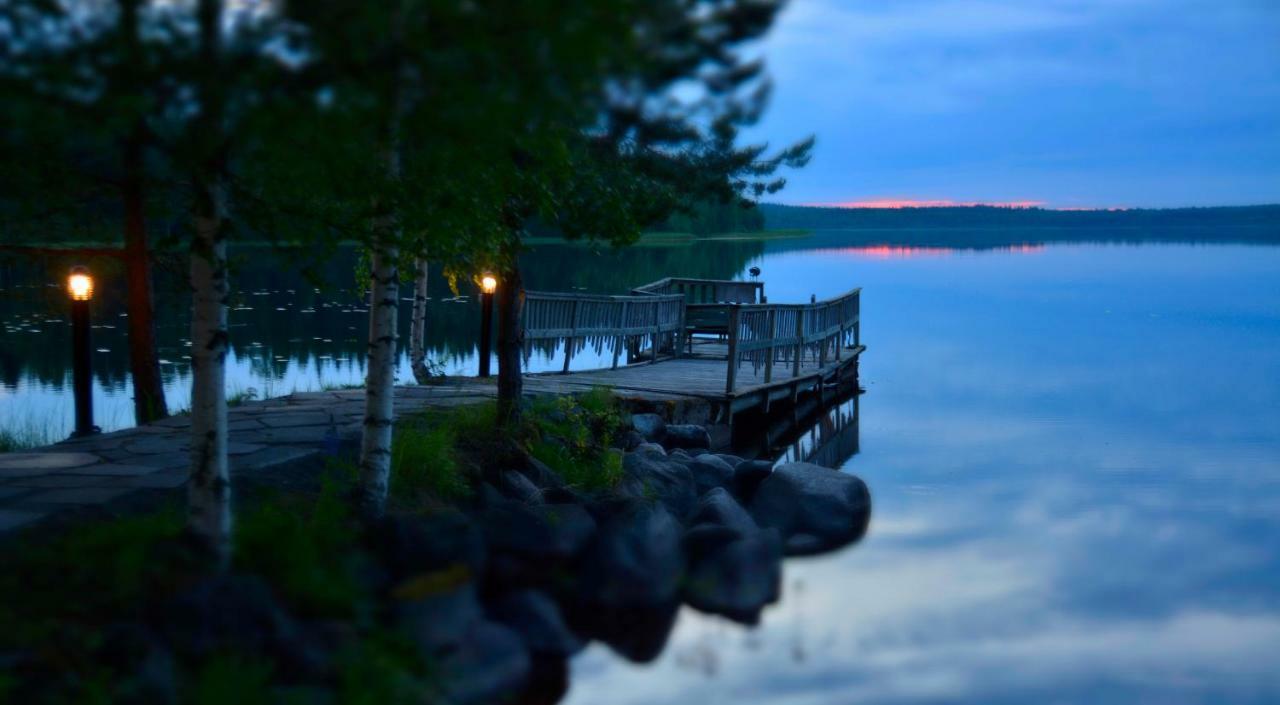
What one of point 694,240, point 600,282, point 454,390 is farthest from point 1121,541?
point 694,240

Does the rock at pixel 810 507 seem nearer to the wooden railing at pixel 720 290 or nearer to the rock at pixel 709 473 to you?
the rock at pixel 709 473

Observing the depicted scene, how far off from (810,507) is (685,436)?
2.76 metres

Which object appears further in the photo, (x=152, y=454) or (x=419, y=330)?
(x=419, y=330)

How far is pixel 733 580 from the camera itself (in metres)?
8.01

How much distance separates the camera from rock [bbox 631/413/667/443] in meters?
12.0

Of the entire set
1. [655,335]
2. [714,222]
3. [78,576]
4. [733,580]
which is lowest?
[733,580]

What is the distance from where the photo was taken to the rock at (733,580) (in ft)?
26.0

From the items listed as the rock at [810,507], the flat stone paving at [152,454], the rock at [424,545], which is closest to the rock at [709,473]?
the rock at [810,507]

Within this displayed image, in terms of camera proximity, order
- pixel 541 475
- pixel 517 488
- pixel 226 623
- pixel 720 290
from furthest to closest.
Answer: pixel 720 290
pixel 541 475
pixel 517 488
pixel 226 623

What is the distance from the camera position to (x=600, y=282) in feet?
136

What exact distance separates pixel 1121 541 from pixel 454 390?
730cm

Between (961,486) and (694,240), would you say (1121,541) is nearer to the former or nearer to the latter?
(961,486)

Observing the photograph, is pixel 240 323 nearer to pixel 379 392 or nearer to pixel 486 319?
pixel 486 319

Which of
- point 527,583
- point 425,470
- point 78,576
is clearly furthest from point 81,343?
point 78,576
